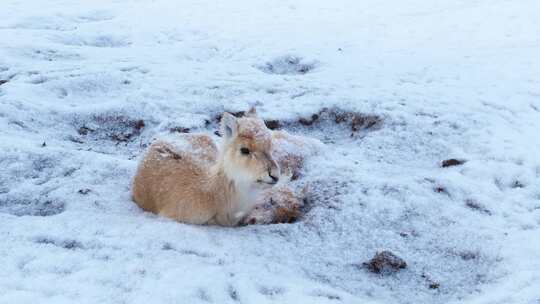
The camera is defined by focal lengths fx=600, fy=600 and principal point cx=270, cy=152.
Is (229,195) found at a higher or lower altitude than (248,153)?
lower

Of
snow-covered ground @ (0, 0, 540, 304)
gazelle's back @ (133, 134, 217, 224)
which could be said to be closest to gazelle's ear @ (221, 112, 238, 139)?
gazelle's back @ (133, 134, 217, 224)

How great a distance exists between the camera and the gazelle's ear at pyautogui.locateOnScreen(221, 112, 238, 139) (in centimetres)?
530

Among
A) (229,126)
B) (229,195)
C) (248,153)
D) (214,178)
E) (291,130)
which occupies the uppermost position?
(229,126)

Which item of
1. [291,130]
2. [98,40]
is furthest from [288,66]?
[98,40]

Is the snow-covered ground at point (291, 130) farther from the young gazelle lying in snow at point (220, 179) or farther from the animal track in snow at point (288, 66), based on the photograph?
the young gazelle lying in snow at point (220, 179)

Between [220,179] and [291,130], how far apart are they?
9.10ft

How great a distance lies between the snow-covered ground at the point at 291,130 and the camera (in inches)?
182

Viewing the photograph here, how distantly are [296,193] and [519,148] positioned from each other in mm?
2783

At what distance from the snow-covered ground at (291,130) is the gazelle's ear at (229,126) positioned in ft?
2.80

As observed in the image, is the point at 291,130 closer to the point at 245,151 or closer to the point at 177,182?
the point at 177,182

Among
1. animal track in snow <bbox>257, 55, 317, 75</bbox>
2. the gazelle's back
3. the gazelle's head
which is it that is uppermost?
the gazelle's head

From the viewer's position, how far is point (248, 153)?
17.0 ft

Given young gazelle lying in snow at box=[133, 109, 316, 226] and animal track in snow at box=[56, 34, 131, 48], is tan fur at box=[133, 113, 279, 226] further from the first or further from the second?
animal track in snow at box=[56, 34, 131, 48]

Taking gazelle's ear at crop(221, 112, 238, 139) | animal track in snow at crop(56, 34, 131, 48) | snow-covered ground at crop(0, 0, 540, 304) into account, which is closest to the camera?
snow-covered ground at crop(0, 0, 540, 304)
